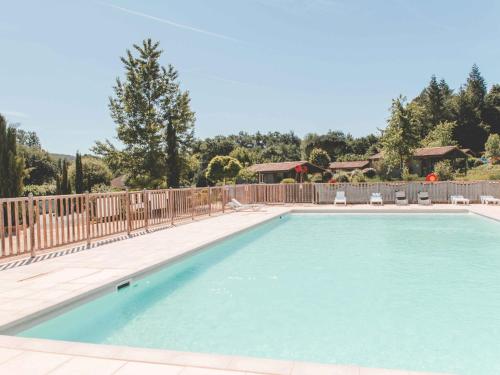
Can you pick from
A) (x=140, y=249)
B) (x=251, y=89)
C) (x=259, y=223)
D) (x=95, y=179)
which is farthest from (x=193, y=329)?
(x=95, y=179)

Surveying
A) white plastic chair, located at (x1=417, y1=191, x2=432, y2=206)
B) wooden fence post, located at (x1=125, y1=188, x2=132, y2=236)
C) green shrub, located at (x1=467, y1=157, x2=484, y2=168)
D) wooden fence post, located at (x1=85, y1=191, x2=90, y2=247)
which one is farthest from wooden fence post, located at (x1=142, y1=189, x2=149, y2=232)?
green shrub, located at (x1=467, y1=157, x2=484, y2=168)

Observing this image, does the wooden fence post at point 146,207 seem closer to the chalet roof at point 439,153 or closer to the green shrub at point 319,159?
the chalet roof at point 439,153

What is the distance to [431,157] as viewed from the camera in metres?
Answer: 39.4

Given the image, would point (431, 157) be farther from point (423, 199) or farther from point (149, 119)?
point (149, 119)

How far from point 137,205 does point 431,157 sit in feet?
121

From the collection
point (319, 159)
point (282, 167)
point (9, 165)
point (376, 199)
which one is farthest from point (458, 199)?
point (319, 159)

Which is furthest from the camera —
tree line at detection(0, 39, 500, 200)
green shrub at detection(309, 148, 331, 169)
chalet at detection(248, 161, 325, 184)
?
green shrub at detection(309, 148, 331, 169)

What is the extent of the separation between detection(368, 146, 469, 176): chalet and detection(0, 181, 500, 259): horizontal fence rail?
20.6 metres

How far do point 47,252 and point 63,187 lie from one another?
11.2 metres

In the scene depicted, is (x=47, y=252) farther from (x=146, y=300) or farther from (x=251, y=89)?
(x=251, y=89)

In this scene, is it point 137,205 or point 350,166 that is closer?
point 137,205

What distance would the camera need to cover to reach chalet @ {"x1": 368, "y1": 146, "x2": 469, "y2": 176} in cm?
3859

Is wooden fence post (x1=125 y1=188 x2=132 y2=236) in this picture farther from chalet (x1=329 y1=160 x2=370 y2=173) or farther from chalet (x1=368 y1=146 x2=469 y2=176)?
chalet (x1=329 y1=160 x2=370 y2=173)

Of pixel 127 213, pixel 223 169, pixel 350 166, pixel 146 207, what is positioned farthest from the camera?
pixel 350 166
